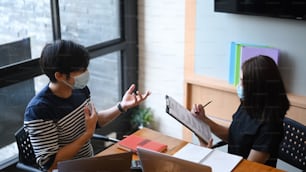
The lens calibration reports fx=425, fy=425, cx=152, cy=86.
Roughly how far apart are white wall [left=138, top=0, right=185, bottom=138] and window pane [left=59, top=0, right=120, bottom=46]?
21 cm

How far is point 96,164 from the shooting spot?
4.73 feet

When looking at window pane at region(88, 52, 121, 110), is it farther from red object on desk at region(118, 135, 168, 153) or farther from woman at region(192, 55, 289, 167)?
woman at region(192, 55, 289, 167)


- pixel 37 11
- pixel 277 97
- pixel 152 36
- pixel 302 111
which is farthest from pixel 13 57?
pixel 302 111

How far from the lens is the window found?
2287 millimetres

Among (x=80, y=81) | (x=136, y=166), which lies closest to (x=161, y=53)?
(x=80, y=81)

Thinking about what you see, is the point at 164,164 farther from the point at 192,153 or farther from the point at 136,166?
the point at 192,153

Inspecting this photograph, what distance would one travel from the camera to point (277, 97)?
5.60 ft

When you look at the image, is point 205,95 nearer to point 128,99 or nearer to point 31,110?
point 128,99

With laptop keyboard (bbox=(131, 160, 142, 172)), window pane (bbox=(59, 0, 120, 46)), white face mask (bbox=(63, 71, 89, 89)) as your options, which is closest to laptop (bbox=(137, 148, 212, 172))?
laptop keyboard (bbox=(131, 160, 142, 172))

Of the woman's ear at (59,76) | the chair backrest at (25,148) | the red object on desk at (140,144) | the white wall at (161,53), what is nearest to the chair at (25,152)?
the chair backrest at (25,148)

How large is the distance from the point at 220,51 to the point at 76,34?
36.0 inches

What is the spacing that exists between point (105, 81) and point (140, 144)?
1.31 metres

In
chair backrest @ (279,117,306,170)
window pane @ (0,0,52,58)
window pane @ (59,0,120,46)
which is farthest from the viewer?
window pane @ (59,0,120,46)

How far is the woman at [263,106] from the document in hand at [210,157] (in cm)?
12
